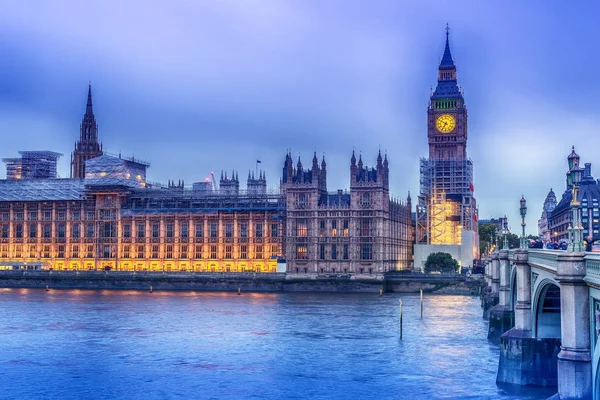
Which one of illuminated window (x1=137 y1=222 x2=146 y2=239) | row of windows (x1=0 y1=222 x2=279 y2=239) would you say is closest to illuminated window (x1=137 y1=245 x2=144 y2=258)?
illuminated window (x1=137 y1=222 x2=146 y2=239)

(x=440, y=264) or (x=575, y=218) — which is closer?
(x=575, y=218)

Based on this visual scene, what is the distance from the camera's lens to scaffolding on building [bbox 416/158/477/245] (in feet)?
504

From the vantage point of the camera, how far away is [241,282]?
12962 centimetres

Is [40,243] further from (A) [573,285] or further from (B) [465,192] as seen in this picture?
(A) [573,285]

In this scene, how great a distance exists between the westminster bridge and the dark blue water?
5.54 feet

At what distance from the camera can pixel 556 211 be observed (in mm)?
193000

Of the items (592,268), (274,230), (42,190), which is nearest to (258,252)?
(274,230)

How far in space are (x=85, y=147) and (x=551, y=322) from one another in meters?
168

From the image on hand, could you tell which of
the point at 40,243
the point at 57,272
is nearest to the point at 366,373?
the point at 57,272

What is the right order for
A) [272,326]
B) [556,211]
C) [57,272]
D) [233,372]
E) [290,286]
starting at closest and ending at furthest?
[233,372] < [272,326] < [290,286] < [57,272] < [556,211]

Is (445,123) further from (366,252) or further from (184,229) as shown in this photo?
(184,229)

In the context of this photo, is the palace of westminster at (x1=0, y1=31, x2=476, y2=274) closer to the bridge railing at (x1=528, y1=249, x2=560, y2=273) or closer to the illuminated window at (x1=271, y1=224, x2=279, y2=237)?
the illuminated window at (x1=271, y1=224, x2=279, y2=237)

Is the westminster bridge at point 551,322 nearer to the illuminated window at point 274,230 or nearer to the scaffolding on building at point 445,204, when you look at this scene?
the illuminated window at point 274,230

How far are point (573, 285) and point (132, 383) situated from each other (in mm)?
30321
